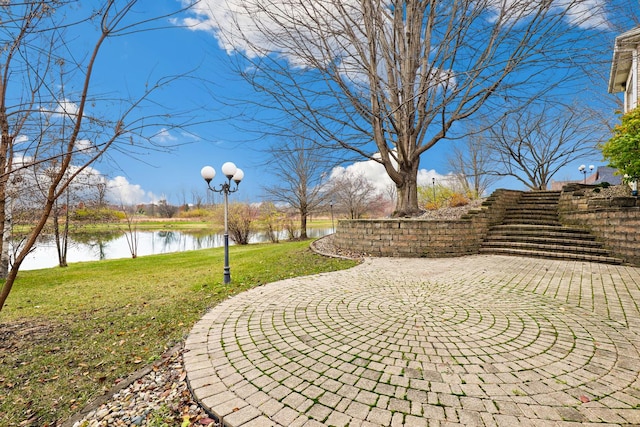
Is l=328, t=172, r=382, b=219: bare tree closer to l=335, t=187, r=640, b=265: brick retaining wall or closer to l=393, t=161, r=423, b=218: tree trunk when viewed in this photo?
l=393, t=161, r=423, b=218: tree trunk

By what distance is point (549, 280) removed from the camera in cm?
507

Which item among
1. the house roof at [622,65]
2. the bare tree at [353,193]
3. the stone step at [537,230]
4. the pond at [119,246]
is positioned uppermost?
the house roof at [622,65]

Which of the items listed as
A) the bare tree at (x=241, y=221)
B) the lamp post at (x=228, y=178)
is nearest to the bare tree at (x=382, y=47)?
the lamp post at (x=228, y=178)

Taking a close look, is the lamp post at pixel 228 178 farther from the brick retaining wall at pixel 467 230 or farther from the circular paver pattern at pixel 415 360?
the brick retaining wall at pixel 467 230

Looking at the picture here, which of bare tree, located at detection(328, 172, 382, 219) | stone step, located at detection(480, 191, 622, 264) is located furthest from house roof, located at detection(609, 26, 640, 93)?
bare tree, located at detection(328, 172, 382, 219)

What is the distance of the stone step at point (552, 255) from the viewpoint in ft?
21.5

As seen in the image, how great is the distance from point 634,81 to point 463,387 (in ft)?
50.4

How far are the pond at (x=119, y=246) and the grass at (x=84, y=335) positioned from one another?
24.8 ft

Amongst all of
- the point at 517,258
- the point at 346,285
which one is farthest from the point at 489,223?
the point at 346,285

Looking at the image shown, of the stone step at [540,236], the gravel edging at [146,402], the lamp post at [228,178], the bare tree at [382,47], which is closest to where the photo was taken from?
the gravel edging at [146,402]

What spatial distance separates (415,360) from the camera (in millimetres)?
2418

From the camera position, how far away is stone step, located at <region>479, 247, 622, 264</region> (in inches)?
258

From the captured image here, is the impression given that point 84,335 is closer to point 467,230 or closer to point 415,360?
point 415,360

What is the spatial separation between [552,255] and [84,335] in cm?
992
